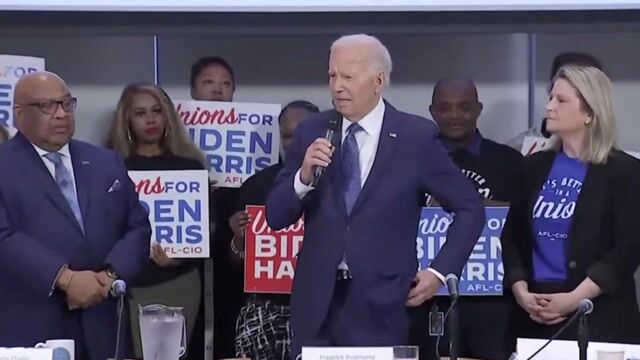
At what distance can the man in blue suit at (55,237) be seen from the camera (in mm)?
4762

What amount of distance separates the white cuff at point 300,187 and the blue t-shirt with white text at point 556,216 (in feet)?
3.47

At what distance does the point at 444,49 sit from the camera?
7055 mm

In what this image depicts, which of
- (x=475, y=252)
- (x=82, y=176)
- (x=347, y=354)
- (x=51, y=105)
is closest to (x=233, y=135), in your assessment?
(x=475, y=252)

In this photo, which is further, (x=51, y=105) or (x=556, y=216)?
(x=556, y=216)

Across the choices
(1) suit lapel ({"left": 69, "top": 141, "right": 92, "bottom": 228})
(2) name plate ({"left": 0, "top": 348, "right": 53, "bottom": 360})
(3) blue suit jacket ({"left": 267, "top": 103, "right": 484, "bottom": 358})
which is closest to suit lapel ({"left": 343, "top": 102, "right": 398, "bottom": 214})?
(3) blue suit jacket ({"left": 267, "top": 103, "right": 484, "bottom": 358})

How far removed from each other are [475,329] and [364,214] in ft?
5.20

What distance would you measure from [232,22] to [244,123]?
1.70 ft

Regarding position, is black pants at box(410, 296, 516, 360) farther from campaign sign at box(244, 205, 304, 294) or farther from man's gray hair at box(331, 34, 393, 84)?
man's gray hair at box(331, 34, 393, 84)

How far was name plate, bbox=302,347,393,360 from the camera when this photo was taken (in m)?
3.94

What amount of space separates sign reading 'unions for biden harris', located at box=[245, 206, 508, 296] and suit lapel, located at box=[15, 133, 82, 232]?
144cm

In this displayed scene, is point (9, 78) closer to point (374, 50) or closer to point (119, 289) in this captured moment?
point (374, 50)

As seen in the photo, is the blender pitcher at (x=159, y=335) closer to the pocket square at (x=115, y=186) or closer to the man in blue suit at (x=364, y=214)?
the man in blue suit at (x=364, y=214)

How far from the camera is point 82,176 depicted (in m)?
4.99

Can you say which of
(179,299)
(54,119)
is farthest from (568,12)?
(54,119)
